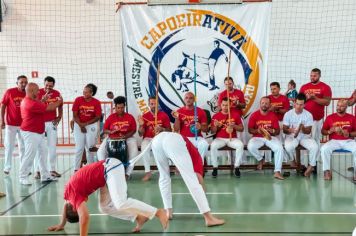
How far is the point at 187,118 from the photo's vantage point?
854 centimetres

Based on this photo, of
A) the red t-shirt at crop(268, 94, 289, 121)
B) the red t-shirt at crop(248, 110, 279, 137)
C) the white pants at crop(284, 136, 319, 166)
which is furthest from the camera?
the red t-shirt at crop(268, 94, 289, 121)

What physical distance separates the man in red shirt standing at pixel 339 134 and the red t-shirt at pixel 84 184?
454 centimetres

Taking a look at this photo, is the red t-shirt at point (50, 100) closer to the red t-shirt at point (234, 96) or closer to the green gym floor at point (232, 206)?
the green gym floor at point (232, 206)

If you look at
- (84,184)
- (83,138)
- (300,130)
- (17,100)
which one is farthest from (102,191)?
(300,130)

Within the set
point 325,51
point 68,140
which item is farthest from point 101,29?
point 325,51

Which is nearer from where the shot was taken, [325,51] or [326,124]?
[326,124]

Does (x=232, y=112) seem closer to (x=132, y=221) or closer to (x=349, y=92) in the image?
(x=132, y=221)

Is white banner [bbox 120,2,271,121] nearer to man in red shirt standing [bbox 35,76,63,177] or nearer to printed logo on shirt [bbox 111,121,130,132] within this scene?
printed logo on shirt [bbox 111,121,130,132]

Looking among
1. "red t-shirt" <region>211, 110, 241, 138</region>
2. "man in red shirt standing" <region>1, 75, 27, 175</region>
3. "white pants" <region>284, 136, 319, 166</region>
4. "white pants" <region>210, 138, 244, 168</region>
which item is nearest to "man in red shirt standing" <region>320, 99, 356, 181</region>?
"white pants" <region>284, 136, 319, 166</region>

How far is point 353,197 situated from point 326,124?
74.7 inches

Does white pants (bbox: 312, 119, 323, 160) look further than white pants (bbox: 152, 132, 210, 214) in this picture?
Yes

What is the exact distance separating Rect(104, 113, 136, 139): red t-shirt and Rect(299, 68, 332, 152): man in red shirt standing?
325 centimetres

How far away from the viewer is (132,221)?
529 cm

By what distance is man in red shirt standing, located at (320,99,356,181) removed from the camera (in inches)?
314
